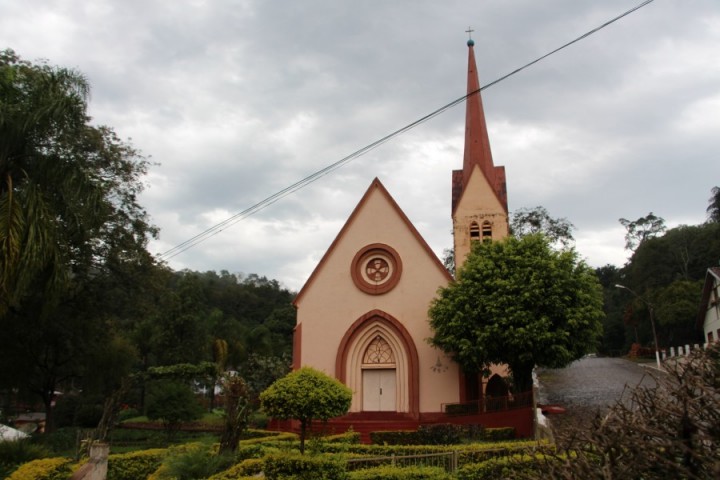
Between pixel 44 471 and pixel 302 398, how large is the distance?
5056 mm

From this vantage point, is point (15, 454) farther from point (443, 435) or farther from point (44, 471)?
point (443, 435)

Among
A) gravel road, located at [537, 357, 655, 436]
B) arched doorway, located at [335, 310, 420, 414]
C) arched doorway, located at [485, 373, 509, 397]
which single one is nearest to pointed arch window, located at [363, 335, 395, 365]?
arched doorway, located at [335, 310, 420, 414]

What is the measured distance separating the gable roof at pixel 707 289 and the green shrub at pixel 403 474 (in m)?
33.7

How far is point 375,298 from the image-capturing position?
25984mm

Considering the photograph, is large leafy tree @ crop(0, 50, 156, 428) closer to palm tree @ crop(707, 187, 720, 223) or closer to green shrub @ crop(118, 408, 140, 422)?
green shrub @ crop(118, 408, 140, 422)

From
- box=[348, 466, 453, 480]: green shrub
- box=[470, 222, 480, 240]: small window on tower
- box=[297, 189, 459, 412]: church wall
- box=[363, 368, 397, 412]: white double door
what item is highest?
box=[470, 222, 480, 240]: small window on tower

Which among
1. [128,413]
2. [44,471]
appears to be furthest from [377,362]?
[128,413]

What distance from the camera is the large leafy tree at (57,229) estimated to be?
14383mm

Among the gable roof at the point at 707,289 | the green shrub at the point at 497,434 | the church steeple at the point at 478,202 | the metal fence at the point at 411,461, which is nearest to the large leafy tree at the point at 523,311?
the green shrub at the point at 497,434

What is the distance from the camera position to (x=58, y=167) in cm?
1627

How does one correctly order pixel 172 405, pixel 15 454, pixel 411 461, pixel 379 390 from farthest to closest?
1. pixel 172 405
2. pixel 379 390
3. pixel 15 454
4. pixel 411 461

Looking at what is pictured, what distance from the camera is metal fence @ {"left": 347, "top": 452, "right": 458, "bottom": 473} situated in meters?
12.0

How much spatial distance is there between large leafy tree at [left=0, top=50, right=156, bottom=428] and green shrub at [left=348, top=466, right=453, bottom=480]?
8.82m

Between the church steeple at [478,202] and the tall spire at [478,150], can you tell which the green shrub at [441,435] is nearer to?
the church steeple at [478,202]
